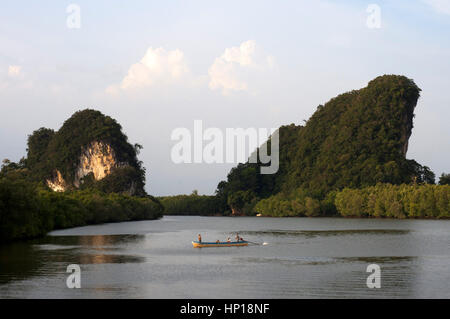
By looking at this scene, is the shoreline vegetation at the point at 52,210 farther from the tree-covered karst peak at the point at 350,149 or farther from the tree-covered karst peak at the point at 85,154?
the tree-covered karst peak at the point at 350,149

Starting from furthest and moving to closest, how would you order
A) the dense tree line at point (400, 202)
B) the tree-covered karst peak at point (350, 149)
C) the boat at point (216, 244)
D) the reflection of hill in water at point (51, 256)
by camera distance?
the tree-covered karst peak at point (350, 149)
the dense tree line at point (400, 202)
the boat at point (216, 244)
the reflection of hill in water at point (51, 256)

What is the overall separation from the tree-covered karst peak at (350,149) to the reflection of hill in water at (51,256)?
3134 inches

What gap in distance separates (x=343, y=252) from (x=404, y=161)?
82974 millimetres

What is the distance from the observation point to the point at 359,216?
10225cm

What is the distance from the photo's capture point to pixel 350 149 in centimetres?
12756

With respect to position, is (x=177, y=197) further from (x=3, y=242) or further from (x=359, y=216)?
(x=3, y=242)

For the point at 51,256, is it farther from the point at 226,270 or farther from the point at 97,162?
the point at 97,162

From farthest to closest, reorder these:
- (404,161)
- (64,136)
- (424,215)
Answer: (64,136)
(404,161)
(424,215)

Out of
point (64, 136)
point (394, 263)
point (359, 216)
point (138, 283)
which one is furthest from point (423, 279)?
point (64, 136)

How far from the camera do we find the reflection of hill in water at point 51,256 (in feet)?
89.8

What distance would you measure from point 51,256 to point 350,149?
10035 centimetres

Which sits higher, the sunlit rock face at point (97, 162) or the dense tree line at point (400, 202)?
the sunlit rock face at point (97, 162)

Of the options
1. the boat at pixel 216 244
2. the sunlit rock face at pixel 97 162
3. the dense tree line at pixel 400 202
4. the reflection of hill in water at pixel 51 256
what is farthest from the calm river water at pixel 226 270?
the sunlit rock face at pixel 97 162
